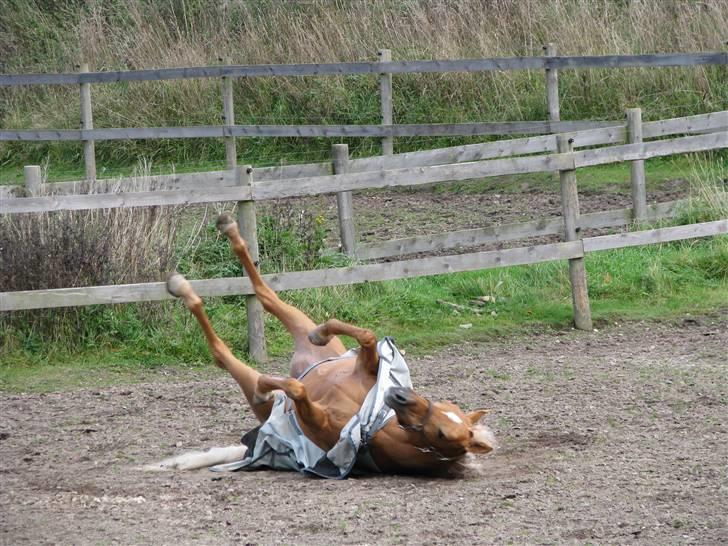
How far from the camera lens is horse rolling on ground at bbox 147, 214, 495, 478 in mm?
5250

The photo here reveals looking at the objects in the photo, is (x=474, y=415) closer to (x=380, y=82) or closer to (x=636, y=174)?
(x=636, y=174)

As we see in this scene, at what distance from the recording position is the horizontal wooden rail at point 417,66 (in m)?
11.5

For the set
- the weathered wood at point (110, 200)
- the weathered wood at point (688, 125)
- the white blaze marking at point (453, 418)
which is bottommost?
the white blaze marking at point (453, 418)

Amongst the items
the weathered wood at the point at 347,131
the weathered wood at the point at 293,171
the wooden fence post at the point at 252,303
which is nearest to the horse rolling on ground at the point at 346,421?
the wooden fence post at the point at 252,303

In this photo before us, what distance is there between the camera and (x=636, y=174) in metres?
10.7

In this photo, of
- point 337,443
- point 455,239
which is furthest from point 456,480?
point 455,239

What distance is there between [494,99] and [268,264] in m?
6.59

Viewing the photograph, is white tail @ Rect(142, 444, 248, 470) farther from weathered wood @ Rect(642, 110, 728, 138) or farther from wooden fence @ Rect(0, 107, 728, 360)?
weathered wood @ Rect(642, 110, 728, 138)

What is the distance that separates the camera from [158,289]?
7.67 metres

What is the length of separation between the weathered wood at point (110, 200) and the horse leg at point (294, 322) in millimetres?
1311

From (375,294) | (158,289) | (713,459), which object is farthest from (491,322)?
(713,459)

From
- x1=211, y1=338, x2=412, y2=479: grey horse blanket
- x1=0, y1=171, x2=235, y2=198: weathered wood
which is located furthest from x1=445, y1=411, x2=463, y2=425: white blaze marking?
x1=0, y1=171, x2=235, y2=198: weathered wood

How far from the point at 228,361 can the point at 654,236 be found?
443cm

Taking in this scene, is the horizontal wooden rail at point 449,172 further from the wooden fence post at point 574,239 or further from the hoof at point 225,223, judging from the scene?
the hoof at point 225,223
